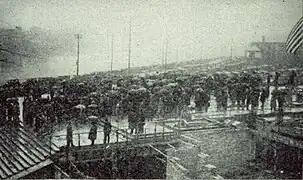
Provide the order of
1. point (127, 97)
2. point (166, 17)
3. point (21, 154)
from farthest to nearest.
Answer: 1. point (127, 97)
2. point (166, 17)
3. point (21, 154)

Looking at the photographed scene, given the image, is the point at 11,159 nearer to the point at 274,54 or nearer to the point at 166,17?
the point at 166,17

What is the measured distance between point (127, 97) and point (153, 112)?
1.09 metres

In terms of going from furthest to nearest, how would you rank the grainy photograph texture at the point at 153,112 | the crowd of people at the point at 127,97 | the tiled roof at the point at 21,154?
the crowd of people at the point at 127,97
the grainy photograph texture at the point at 153,112
the tiled roof at the point at 21,154

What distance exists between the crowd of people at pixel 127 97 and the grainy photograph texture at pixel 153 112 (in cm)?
4

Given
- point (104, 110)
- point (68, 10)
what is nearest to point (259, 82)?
point (104, 110)

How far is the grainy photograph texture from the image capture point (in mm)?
9016

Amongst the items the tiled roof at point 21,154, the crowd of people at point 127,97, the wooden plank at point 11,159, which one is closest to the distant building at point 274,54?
the crowd of people at point 127,97

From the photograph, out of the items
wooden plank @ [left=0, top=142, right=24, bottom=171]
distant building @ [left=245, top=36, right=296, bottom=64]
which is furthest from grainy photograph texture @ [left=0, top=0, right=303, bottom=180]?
distant building @ [left=245, top=36, right=296, bottom=64]

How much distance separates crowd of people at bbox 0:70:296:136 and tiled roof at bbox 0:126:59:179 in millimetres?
736

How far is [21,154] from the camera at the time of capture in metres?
9.22

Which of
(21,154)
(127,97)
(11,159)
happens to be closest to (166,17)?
(127,97)

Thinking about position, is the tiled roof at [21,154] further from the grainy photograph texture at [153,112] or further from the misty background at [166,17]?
the misty background at [166,17]

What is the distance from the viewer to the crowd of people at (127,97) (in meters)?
11.4

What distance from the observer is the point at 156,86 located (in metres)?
13.8
